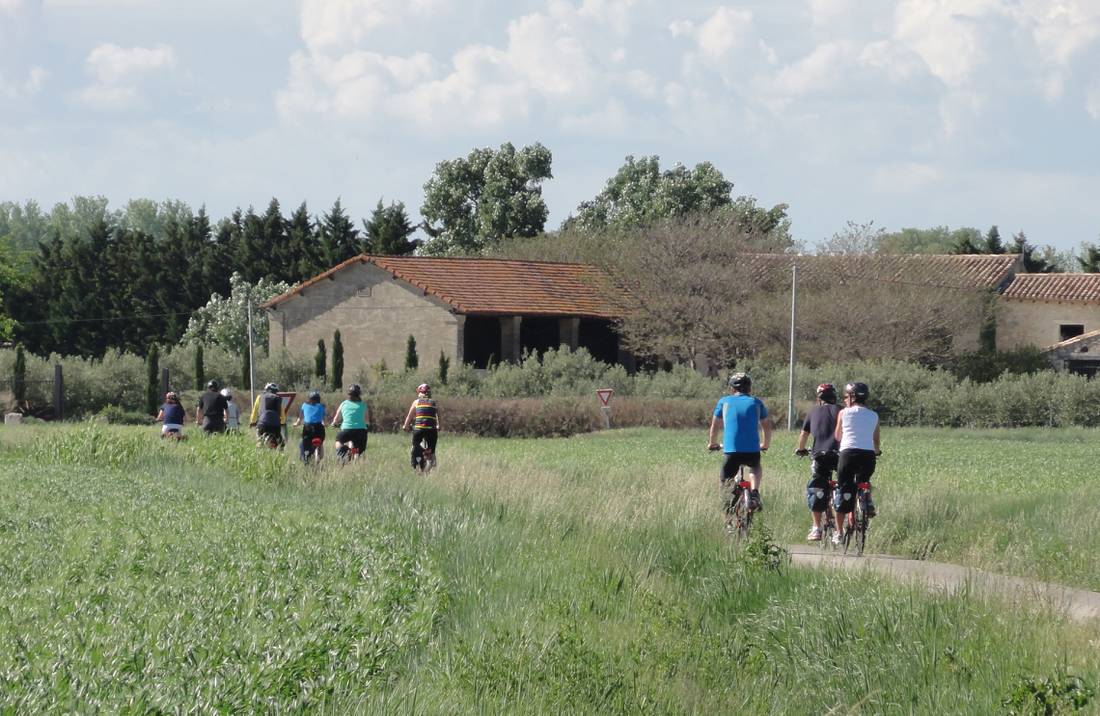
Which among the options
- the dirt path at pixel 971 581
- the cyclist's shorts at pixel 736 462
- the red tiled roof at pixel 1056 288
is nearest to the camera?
the dirt path at pixel 971 581

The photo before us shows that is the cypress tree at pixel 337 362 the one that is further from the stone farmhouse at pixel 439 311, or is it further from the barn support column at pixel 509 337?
the barn support column at pixel 509 337

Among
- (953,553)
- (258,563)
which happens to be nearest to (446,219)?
(953,553)

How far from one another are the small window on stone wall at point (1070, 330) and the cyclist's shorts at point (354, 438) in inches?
1899

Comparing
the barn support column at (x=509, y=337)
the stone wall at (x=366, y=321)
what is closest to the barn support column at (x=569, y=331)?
the barn support column at (x=509, y=337)

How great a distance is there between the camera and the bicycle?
15.9m

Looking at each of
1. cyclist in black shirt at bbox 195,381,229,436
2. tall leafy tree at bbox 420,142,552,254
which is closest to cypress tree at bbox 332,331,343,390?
tall leafy tree at bbox 420,142,552,254

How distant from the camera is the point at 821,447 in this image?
16.3m

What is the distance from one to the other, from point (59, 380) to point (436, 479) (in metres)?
40.0

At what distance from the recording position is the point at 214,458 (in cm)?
2309

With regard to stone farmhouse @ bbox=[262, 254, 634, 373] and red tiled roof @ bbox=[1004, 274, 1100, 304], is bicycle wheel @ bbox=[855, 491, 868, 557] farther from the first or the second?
red tiled roof @ bbox=[1004, 274, 1100, 304]

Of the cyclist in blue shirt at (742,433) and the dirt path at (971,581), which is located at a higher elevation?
the cyclist in blue shirt at (742,433)

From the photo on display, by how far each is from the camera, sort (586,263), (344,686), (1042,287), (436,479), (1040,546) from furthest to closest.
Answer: (586,263), (1042,287), (436,479), (1040,546), (344,686)

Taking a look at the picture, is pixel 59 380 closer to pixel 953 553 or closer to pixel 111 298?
pixel 111 298

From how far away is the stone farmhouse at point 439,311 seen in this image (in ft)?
207
